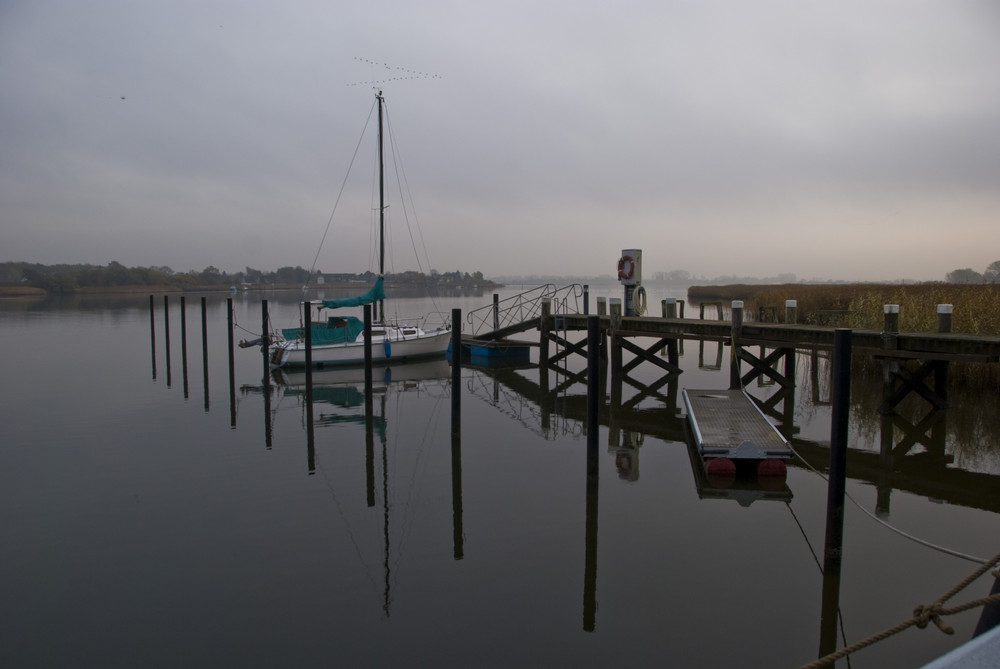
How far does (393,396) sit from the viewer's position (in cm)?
2192

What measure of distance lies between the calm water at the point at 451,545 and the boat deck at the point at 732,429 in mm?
631

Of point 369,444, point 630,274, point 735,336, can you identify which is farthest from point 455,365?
point 630,274

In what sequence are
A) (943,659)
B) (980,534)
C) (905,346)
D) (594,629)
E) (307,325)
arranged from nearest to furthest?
1. (943,659)
2. (594,629)
3. (980,534)
4. (905,346)
5. (307,325)

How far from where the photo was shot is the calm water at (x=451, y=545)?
7031 millimetres

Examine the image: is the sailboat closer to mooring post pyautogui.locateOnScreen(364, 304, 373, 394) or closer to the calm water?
mooring post pyautogui.locateOnScreen(364, 304, 373, 394)

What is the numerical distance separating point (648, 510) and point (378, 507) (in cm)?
429

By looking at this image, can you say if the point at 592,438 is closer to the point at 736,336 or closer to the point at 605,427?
the point at 605,427

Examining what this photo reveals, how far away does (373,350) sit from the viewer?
28.8m

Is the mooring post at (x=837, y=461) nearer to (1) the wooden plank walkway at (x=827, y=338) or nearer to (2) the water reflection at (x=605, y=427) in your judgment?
(2) the water reflection at (x=605, y=427)

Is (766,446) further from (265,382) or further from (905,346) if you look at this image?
(265,382)

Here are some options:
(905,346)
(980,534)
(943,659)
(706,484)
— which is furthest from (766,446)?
(943,659)

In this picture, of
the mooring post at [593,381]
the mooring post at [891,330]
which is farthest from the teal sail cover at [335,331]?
the mooring post at [891,330]

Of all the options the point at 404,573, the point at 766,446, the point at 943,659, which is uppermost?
the point at 943,659

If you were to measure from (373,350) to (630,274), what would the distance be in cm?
1211
